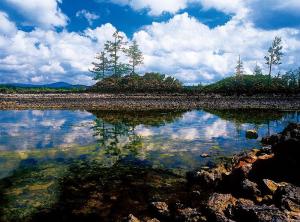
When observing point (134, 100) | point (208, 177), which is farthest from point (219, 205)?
point (134, 100)

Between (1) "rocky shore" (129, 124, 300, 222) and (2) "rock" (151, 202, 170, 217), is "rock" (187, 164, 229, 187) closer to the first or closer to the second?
(1) "rocky shore" (129, 124, 300, 222)

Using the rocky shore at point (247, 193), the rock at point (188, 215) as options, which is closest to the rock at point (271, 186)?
the rocky shore at point (247, 193)

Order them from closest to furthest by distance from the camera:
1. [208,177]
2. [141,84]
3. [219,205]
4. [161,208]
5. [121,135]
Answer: [219,205], [161,208], [208,177], [121,135], [141,84]

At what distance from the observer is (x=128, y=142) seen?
2430 cm

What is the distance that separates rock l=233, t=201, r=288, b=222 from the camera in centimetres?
903

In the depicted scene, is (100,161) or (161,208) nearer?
(161,208)

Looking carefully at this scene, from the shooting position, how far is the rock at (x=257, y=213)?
903cm

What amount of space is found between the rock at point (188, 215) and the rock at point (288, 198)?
2.48 m

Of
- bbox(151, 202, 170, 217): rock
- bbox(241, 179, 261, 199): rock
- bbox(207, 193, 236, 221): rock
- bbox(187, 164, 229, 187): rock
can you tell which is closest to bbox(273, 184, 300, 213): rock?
bbox(241, 179, 261, 199): rock

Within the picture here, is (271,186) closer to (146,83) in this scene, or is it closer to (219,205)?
(219,205)

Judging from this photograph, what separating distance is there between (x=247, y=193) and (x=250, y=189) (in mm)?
180

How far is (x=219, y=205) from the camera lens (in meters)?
10.9

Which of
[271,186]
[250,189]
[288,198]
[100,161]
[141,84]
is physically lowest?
[100,161]

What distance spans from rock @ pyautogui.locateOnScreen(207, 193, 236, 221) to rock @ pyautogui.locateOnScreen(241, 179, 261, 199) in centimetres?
75
